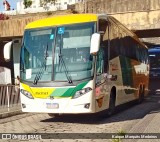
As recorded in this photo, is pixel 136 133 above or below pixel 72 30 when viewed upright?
below

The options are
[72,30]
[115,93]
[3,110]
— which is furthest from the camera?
[3,110]

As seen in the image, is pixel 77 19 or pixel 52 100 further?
pixel 77 19

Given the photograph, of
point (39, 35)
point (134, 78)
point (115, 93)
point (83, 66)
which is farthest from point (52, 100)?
point (134, 78)

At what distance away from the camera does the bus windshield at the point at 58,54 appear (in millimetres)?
10508

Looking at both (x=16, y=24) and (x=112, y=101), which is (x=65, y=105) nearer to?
(x=112, y=101)

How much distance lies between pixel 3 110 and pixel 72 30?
4852 mm

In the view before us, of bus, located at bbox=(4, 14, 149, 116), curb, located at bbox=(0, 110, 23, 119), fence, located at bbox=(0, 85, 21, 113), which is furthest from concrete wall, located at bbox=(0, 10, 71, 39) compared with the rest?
bus, located at bbox=(4, 14, 149, 116)

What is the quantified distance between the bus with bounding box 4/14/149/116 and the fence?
3.81 metres

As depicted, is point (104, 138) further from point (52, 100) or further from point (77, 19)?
point (77, 19)

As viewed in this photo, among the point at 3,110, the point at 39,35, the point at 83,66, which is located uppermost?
the point at 39,35

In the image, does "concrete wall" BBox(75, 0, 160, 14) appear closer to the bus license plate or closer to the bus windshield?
the bus windshield

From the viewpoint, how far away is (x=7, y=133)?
366 inches

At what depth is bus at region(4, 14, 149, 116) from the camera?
33.9 ft

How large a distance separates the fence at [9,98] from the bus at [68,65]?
3810 millimetres
